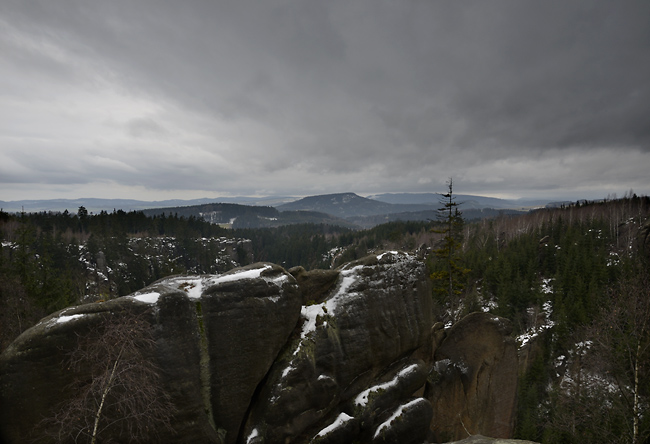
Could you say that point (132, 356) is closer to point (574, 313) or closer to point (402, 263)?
point (402, 263)

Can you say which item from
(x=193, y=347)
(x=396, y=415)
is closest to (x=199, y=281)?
(x=193, y=347)

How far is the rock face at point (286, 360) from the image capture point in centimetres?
1102

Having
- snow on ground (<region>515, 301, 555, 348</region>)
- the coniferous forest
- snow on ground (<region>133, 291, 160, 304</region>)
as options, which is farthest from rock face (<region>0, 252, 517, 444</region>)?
snow on ground (<region>515, 301, 555, 348</region>)

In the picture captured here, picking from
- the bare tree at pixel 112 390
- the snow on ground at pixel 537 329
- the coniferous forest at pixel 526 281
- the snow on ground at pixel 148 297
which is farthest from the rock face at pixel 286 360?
the snow on ground at pixel 537 329

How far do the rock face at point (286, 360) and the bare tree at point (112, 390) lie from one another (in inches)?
15.6

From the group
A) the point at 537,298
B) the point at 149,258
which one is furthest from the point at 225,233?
the point at 537,298

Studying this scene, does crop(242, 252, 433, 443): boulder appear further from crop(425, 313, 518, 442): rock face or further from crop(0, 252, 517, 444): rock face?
crop(425, 313, 518, 442): rock face

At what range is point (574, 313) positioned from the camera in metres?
46.7

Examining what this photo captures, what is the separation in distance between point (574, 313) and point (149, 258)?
117 metres

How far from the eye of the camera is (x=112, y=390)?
11008 mm

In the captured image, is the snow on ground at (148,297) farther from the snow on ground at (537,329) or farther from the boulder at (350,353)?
the snow on ground at (537,329)

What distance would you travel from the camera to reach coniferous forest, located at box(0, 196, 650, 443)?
1830 centimetres

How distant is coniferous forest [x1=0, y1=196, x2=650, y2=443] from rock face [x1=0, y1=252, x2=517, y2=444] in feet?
23.6

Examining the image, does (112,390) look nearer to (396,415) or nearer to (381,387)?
(381,387)
